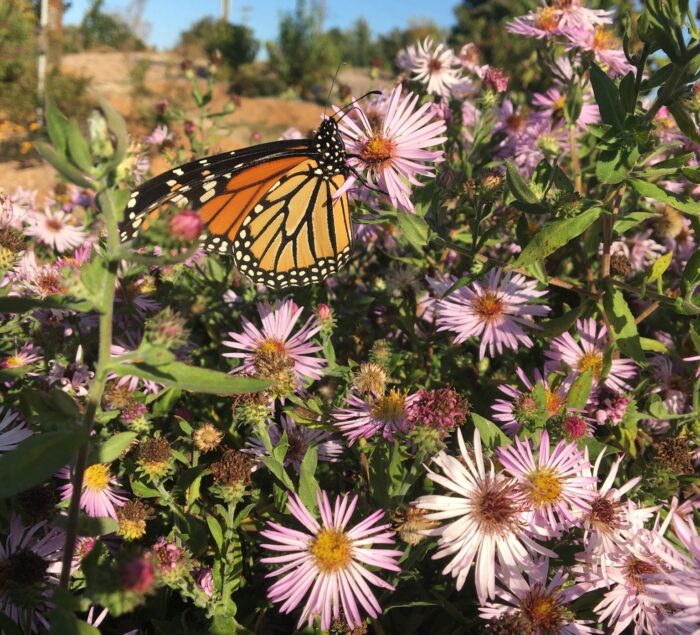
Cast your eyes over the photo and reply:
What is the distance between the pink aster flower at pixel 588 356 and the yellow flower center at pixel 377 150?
757 mm

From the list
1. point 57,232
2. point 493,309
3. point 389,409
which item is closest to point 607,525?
point 389,409

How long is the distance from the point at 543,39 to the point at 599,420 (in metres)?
1.40

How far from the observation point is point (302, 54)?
53.2 ft

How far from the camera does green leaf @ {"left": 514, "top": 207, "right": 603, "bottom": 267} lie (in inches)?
51.1

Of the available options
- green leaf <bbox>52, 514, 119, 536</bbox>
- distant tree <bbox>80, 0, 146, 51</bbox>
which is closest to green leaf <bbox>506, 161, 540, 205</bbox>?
green leaf <bbox>52, 514, 119, 536</bbox>

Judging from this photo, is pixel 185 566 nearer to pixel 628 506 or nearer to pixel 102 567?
pixel 102 567

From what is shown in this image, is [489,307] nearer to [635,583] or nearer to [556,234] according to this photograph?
[556,234]

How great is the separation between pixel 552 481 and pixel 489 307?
0.68m

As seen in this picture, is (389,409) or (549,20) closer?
(389,409)

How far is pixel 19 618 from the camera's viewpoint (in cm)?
125

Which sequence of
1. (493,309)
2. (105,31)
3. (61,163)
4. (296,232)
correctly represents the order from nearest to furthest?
(61,163) → (493,309) → (296,232) → (105,31)

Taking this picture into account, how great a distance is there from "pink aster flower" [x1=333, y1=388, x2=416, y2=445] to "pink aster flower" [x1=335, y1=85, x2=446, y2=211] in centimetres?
53

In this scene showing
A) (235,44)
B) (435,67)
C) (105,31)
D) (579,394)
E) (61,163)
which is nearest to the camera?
(61,163)

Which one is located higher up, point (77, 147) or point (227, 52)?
point (227, 52)
